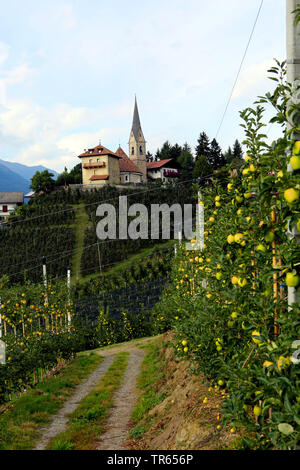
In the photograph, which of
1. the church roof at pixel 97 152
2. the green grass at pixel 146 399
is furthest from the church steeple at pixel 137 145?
the green grass at pixel 146 399

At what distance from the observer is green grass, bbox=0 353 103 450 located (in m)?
5.86

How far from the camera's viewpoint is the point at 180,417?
4.83 metres

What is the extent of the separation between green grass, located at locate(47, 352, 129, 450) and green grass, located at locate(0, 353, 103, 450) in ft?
1.59

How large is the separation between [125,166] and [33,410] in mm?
59630

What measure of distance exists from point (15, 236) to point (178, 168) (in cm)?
4580

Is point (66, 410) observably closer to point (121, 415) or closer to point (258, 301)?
point (121, 415)

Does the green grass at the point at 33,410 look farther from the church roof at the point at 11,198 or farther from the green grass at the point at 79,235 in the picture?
the church roof at the point at 11,198

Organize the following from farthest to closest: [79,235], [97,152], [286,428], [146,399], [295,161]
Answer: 1. [97,152]
2. [79,235]
3. [146,399]
4. [286,428]
5. [295,161]

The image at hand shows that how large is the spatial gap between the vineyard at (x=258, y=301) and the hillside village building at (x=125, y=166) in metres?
53.5

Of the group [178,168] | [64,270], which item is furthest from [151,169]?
[64,270]

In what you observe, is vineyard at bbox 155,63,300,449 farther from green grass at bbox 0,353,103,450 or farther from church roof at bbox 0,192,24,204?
church roof at bbox 0,192,24,204

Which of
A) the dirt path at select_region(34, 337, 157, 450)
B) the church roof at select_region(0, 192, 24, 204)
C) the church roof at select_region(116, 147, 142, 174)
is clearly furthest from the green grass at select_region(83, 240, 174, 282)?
the church roof at select_region(0, 192, 24, 204)

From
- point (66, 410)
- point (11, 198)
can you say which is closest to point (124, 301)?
point (66, 410)

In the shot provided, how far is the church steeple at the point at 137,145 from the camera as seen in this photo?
7250 cm
